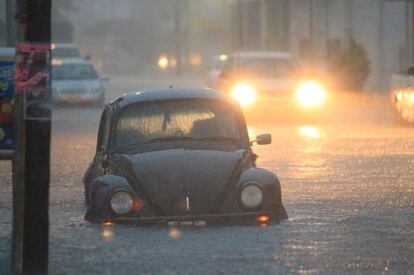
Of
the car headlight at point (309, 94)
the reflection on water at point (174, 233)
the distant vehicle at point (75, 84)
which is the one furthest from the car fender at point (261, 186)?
the distant vehicle at point (75, 84)

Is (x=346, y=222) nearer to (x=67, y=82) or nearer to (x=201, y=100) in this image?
(x=201, y=100)

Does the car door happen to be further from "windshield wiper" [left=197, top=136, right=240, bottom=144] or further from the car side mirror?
the car side mirror

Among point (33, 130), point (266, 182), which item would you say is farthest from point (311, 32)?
point (33, 130)

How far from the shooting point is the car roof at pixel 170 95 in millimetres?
13984

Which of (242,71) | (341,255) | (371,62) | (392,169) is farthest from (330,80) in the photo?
(341,255)

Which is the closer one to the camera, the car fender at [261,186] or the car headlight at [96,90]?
the car fender at [261,186]

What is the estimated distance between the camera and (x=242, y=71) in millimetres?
31094

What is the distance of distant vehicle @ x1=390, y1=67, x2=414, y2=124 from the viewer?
2809 centimetres

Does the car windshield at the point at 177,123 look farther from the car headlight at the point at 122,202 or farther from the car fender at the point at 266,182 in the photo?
the car headlight at the point at 122,202

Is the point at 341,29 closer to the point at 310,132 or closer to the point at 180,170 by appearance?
the point at 310,132

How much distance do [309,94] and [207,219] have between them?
18.3 meters

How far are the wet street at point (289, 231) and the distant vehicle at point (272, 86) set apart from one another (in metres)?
6.96

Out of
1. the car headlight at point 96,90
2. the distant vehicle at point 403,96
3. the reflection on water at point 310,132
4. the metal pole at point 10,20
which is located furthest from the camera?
the car headlight at point 96,90

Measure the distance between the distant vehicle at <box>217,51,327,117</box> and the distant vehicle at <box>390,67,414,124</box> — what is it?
1936 millimetres
